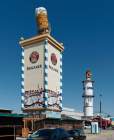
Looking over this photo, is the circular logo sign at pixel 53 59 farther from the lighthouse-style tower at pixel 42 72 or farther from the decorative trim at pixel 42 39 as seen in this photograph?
the decorative trim at pixel 42 39

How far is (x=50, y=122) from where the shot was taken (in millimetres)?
55531

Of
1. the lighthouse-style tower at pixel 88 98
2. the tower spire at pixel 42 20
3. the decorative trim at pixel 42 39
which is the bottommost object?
the lighthouse-style tower at pixel 88 98

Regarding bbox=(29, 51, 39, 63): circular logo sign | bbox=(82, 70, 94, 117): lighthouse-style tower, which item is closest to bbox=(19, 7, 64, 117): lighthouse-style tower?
bbox=(29, 51, 39, 63): circular logo sign

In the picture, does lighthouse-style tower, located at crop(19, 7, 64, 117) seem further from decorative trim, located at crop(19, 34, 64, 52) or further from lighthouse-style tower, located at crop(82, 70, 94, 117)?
lighthouse-style tower, located at crop(82, 70, 94, 117)

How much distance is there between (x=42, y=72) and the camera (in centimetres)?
8531

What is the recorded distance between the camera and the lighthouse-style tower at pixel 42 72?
8356cm

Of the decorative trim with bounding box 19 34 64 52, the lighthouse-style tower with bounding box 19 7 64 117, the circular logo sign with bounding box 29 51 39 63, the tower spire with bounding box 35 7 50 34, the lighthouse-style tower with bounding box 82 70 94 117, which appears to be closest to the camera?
the lighthouse-style tower with bounding box 19 7 64 117

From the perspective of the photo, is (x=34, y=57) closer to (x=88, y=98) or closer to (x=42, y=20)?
(x=42, y=20)

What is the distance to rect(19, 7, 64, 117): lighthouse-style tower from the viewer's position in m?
83.6

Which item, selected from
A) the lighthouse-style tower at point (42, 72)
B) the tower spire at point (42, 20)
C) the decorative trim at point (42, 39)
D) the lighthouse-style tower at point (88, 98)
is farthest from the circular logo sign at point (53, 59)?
the lighthouse-style tower at point (88, 98)

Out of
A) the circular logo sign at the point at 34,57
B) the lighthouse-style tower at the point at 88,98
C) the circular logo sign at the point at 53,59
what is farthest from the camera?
the lighthouse-style tower at the point at 88,98

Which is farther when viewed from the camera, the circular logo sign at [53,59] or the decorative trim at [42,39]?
the circular logo sign at [53,59]

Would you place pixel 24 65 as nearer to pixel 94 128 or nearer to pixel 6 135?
pixel 94 128

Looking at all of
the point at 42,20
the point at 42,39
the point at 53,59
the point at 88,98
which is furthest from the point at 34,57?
the point at 88,98
